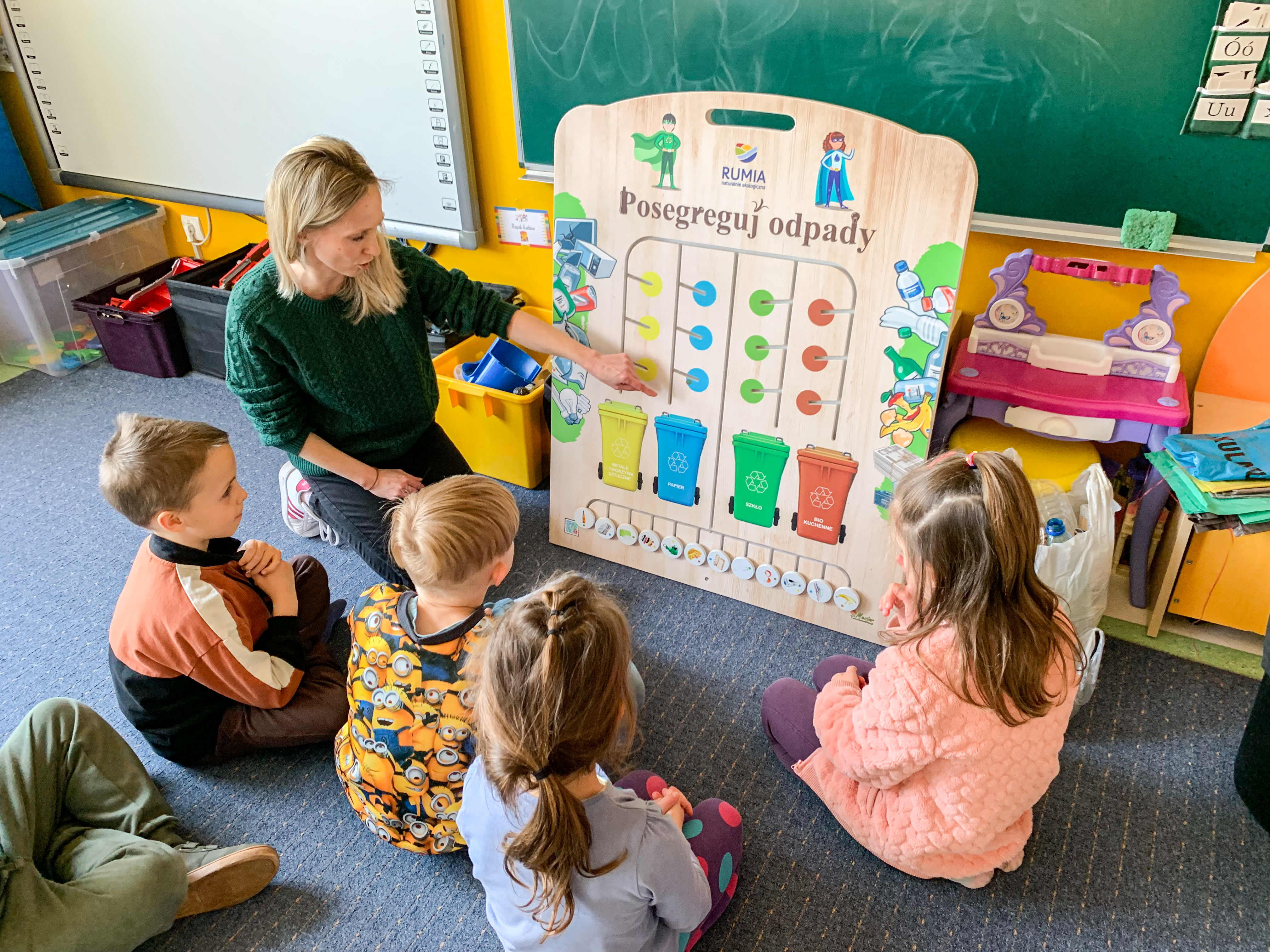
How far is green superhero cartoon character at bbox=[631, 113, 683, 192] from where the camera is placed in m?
1.78

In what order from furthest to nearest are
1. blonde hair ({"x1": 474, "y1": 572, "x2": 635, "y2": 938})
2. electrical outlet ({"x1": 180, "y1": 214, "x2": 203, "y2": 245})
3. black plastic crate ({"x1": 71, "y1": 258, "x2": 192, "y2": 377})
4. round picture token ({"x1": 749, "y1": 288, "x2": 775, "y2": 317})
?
electrical outlet ({"x1": 180, "y1": 214, "x2": 203, "y2": 245}) < black plastic crate ({"x1": 71, "y1": 258, "x2": 192, "y2": 377}) < round picture token ({"x1": 749, "y1": 288, "x2": 775, "y2": 317}) < blonde hair ({"x1": 474, "y1": 572, "x2": 635, "y2": 938})

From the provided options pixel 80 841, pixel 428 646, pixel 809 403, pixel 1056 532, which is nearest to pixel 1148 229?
pixel 1056 532

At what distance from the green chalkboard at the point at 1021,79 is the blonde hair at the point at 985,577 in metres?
0.95

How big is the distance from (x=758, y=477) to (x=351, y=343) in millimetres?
934

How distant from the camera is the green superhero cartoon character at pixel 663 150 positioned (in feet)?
5.85

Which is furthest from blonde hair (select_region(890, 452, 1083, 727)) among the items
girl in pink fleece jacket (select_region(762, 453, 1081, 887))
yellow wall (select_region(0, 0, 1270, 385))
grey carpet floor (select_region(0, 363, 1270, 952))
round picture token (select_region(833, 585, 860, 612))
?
yellow wall (select_region(0, 0, 1270, 385))

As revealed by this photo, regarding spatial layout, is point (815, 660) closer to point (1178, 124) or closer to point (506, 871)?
point (506, 871)

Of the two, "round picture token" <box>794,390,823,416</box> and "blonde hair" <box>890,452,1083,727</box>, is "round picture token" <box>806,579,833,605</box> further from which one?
"blonde hair" <box>890,452,1083,727</box>

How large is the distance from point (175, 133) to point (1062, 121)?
277 centimetres

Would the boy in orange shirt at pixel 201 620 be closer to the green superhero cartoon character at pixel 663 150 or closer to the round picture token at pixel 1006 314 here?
the green superhero cartoon character at pixel 663 150

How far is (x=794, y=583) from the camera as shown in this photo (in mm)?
2031

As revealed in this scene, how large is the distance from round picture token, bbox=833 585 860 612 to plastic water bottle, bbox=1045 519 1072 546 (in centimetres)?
41

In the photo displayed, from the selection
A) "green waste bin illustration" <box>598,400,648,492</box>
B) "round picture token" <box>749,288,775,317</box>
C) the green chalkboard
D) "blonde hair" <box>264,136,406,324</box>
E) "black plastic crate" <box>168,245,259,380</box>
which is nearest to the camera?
"blonde hair" <box>264,136,406,324</box>

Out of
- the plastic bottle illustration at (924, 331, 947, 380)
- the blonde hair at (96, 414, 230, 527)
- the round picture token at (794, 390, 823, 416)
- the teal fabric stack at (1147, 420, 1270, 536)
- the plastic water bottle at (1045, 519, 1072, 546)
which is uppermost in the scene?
the plastic bottle illustration at (924, 331, 947, 380)
